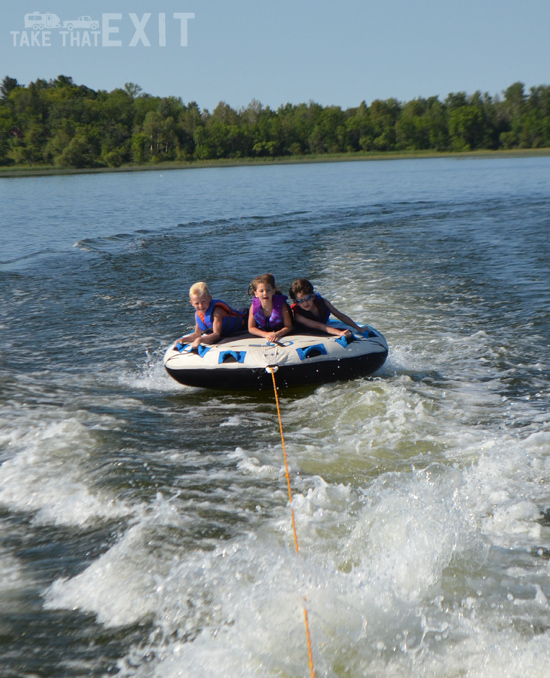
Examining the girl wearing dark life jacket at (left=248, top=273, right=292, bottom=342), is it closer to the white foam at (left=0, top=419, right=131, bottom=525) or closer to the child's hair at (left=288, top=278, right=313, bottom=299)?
the child's hair at (left=288, top=278, right=313, bottom=299)

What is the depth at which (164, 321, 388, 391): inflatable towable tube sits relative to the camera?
19.6 feet

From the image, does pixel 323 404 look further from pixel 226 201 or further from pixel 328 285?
pixel 226 201

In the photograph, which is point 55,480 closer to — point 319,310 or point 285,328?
point 285,328

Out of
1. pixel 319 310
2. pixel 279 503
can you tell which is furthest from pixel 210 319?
pixel 279 503

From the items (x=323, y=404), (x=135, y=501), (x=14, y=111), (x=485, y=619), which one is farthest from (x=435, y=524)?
(x=14, y=111)

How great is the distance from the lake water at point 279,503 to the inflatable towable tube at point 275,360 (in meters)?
0.19

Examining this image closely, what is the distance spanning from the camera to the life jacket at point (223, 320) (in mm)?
6340

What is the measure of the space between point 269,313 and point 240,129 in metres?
91.2

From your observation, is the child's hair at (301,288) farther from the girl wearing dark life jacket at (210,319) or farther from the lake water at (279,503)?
the lake water at (279,503)

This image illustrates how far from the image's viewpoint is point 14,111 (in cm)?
9481

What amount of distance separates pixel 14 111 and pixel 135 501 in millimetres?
104156

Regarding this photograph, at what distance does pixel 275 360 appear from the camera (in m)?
5.93

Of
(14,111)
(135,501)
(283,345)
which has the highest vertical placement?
(14,111)

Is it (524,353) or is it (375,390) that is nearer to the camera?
(375,390)
